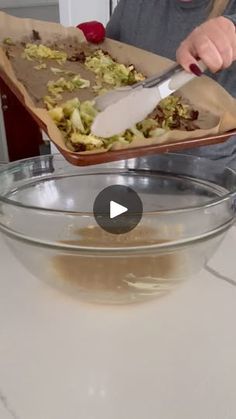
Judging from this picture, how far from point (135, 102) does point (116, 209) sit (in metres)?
0.20

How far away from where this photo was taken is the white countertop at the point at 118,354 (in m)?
0.45

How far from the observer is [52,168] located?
68cm

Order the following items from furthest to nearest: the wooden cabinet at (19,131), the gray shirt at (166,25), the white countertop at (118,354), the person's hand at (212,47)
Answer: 1. the wooden cabinet at (19,131)
2. the gray shirt at (166,25)
3. the person's hand at (212,47)
4. the white countertop at (118,354)

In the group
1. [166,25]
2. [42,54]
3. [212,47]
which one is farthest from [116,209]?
[42,54]

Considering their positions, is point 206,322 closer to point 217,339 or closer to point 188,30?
point 217,339

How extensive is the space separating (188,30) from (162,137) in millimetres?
348

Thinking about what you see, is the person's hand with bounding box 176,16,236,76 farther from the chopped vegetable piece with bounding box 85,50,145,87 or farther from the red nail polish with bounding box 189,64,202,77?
the chopped vegetable piece with bounding box 85,50,145,87

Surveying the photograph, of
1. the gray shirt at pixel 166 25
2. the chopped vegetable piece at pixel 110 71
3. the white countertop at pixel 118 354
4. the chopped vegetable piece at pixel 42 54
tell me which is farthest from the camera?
the chopped vegetable piece at pixel 42 54

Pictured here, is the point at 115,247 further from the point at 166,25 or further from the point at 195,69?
the point at 166,25
